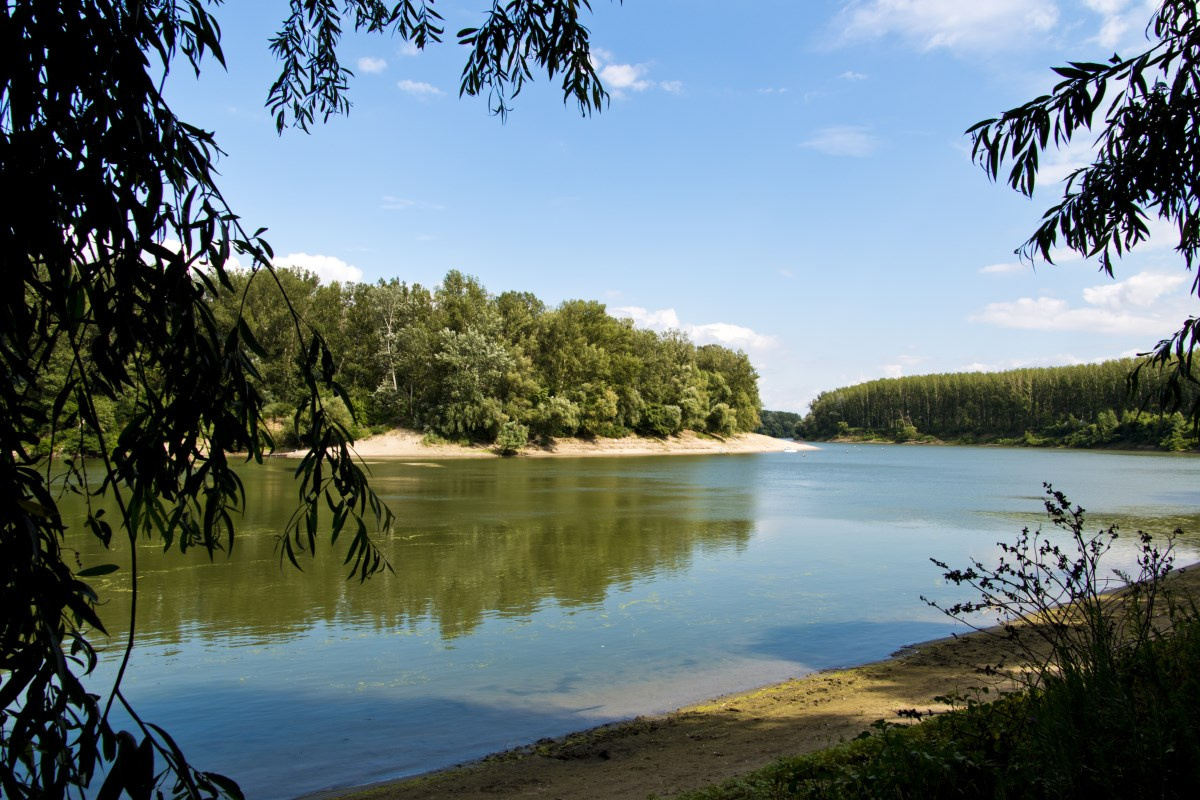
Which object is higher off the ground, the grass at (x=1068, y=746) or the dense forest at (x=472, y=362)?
the dense forest at (x=472, y=362)

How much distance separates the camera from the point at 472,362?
60.9 m

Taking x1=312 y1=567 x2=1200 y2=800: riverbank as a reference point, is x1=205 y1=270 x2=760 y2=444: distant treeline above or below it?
above

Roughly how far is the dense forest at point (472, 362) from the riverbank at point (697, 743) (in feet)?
161

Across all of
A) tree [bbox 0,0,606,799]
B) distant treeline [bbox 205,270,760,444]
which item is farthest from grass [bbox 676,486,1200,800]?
distant treeline [bbox 205,270,760,444]

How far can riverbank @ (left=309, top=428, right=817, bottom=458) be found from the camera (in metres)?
59.6

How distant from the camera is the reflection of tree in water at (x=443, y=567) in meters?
10.6

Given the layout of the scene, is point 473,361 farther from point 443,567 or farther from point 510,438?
point 443,567

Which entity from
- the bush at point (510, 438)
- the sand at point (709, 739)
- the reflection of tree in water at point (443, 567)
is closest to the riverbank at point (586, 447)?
the bush at point (510, 438)

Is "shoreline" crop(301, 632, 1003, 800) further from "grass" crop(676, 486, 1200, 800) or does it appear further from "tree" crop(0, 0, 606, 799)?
"tree" crop(0, 0, 606, 799)

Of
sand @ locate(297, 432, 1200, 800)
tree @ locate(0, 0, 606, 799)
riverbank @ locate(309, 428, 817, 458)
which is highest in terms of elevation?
tree @ locate(0, 0, 606, 799)

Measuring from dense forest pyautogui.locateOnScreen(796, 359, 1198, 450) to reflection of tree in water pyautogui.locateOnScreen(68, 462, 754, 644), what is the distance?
77238 millimetres

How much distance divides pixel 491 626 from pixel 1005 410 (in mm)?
119586

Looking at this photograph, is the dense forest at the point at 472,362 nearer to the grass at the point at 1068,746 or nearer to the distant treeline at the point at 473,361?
the distant treeline at the point at 473,361

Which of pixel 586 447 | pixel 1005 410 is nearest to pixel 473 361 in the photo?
pixel 586 447
